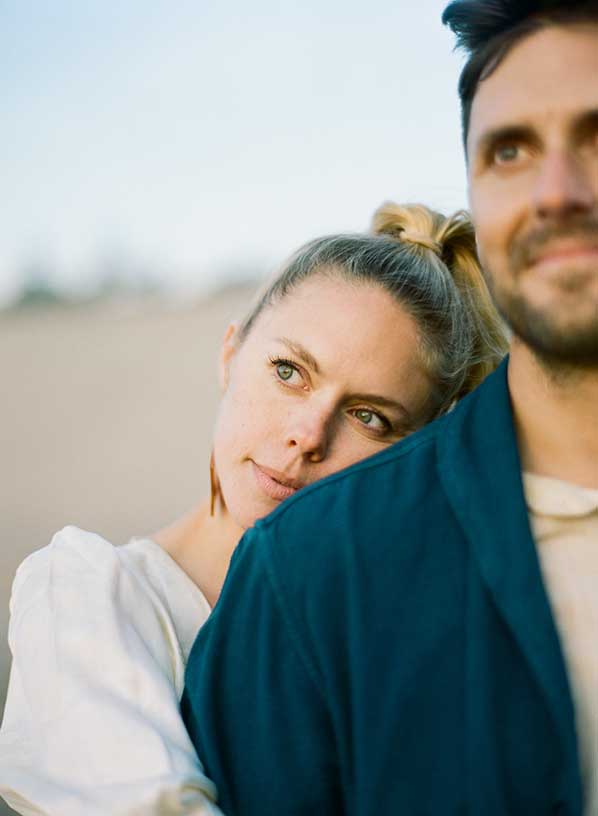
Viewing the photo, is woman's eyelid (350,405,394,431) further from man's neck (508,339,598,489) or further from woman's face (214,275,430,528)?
man's neck (508,339,598,489)

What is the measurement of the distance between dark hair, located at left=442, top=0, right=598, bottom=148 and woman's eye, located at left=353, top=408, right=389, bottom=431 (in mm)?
670

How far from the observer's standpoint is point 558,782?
4.94 feet

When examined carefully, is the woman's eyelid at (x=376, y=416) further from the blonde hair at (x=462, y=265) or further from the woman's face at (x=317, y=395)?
the blonde hair at (x=462, y=265)

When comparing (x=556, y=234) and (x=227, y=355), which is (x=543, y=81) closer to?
(x=556, y=234)

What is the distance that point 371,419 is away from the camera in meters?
2.38

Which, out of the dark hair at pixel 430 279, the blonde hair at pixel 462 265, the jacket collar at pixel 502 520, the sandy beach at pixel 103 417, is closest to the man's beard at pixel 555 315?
the jacket collar at pixel 502 520

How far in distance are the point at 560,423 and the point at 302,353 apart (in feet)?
2.33

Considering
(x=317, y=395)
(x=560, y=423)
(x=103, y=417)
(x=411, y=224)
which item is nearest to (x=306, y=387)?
(x=317, y=395)

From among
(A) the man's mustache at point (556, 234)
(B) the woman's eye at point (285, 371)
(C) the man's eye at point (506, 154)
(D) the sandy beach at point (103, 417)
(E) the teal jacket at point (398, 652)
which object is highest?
(C) the man's eye at point (506, 154)

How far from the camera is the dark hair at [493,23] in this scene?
1.74 meters

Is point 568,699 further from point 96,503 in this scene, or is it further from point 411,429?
point 96,503

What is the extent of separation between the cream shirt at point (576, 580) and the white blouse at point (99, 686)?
1.89ft

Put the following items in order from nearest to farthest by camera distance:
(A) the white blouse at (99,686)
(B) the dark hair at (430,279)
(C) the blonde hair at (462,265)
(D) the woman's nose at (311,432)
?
(A) the white blouse at (99,686)
(D) the woman's nose at (311,432)
(B) the dark hair at (430,279)
(C) the blonde hair at (462,265)

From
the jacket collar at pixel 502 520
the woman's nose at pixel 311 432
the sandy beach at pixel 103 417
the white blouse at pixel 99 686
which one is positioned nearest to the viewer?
the jacket collar at pixel 502 520
